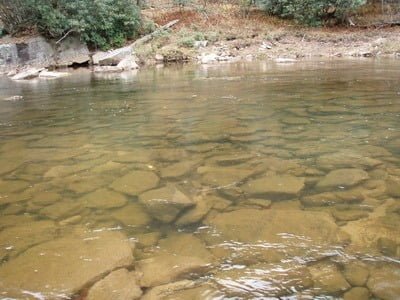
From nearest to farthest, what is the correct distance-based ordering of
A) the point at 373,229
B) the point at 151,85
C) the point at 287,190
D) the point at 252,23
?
A: the point at 373,229 < the point at 287,190 < the point at 151,85 < the point at 252,23

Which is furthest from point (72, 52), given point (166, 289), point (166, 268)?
point (166, 289)

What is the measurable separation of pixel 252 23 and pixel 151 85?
15345mm

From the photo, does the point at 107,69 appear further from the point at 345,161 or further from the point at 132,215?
the point at 132,215

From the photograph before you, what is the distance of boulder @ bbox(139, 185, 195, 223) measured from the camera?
3592mm

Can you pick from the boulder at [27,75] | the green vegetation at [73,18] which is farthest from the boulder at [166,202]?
the green vegetation at [73,18]

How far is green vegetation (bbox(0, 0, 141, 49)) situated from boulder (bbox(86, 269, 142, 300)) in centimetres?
2068

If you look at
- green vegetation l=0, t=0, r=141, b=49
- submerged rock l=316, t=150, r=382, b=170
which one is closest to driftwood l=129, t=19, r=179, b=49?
green vegetation l=0, t=0, r=141, b=49

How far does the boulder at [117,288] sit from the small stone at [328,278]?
42.5 inches

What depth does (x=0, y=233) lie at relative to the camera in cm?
337

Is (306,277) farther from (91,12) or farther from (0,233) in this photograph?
(91,12)

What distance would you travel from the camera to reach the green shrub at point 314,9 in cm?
2488

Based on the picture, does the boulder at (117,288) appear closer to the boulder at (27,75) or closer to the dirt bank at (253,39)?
the boulder at (27,75)

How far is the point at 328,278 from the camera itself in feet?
8.49

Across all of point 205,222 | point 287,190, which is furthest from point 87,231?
point 287,190
